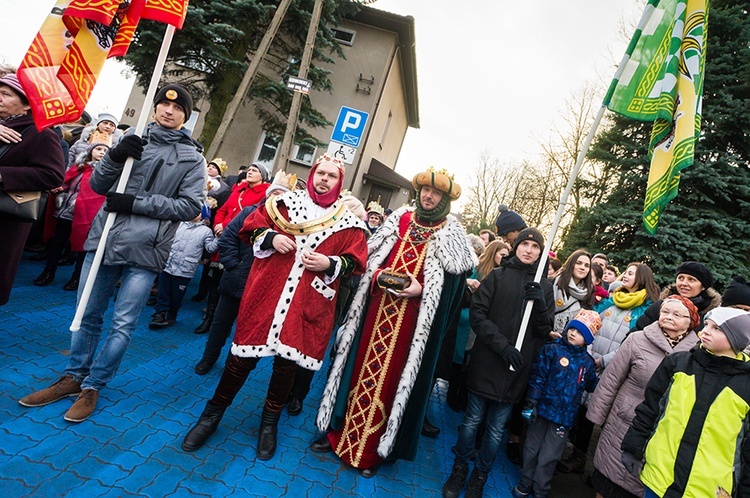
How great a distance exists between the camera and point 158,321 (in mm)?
4758

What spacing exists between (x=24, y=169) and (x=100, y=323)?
3.93ft

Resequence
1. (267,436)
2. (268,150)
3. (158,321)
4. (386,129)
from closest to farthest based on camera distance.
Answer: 1. (267,436)
2. (158,321)
3. (268,150)
4. (386,129)

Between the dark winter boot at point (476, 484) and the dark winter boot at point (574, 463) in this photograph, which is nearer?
the dark winter boot at point (476, 484)

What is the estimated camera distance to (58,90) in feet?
8.42

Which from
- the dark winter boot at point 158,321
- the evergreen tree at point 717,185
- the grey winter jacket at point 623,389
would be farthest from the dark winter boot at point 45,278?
the evergreen tree at point 717,185

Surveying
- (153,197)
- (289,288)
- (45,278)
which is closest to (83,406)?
(153,197)

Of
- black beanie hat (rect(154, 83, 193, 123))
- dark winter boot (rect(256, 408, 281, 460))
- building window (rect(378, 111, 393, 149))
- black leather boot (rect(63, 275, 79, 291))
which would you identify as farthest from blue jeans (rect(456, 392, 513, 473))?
building window (rect(378, 111, 393, 149))

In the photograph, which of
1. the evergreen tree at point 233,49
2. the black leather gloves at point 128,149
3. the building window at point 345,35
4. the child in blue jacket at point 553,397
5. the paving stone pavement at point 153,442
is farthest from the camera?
the building window at point 345,35

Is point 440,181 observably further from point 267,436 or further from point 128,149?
point 267,436

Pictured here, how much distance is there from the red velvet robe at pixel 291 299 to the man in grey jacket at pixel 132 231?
621 mm

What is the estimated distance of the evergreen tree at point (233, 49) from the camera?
10.8 metres

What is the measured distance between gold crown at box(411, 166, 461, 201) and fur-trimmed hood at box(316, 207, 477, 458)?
0.25 m

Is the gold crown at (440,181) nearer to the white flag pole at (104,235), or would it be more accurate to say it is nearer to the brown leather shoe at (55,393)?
the white flag pole at (104,235)

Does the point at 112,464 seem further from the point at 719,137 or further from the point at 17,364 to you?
the point at 719,137
